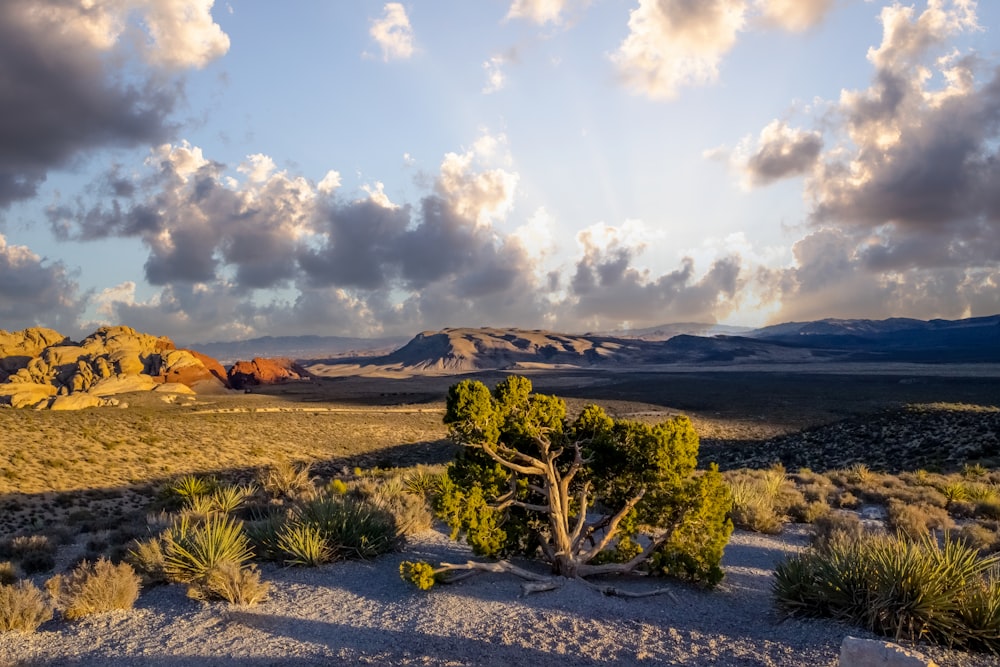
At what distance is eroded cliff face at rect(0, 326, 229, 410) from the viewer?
82.8 m

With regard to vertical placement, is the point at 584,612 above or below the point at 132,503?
above

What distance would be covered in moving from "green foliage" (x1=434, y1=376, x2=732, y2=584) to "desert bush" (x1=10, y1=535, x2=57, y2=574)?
7.47 meters

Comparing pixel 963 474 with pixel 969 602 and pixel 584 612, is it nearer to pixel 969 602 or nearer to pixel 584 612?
pixel 969 602

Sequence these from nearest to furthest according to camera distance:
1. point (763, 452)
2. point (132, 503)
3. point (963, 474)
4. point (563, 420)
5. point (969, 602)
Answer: point (969, 602)
point (563, 420)
point (963, 474)
point (132, 503)
point (763, 452)

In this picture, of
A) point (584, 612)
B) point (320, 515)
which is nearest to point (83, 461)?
point (320, 515)

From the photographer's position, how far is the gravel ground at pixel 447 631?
5.95 m

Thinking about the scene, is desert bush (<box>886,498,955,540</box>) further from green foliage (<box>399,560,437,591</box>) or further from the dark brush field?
the dark brush field

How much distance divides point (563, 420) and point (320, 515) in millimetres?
4537

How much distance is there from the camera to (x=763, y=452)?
3512 cm

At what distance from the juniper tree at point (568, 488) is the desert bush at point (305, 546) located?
2.06 metres

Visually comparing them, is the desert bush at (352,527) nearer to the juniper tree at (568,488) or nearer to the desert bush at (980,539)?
the juniper tree at (568,488)

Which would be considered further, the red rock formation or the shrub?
the red rock formation

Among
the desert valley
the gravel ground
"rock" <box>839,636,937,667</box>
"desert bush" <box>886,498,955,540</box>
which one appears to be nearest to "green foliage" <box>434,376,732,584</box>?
the gravel ground

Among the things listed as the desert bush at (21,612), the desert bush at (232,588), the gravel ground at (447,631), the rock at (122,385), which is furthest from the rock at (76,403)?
the gravel ground at (447,631)
